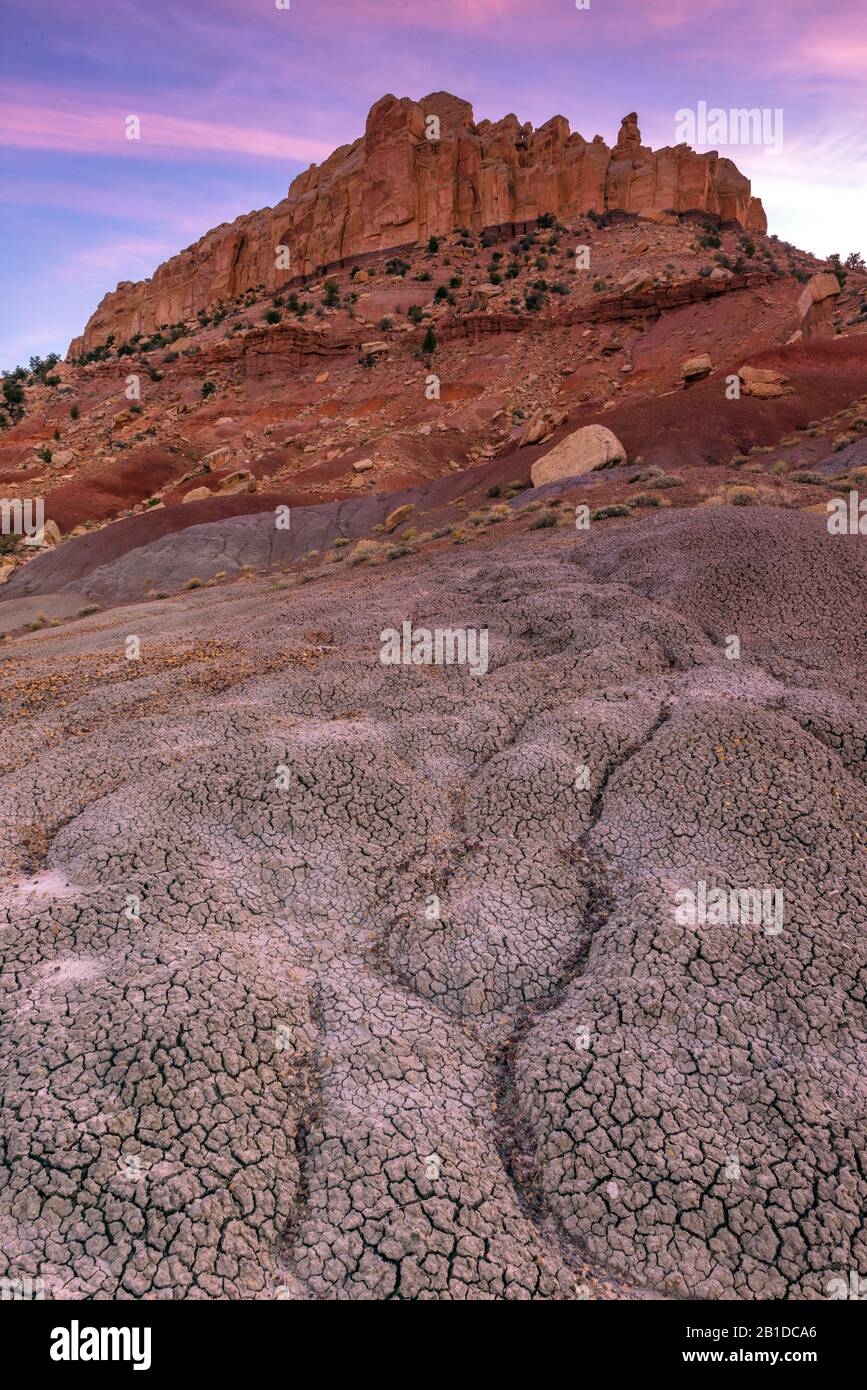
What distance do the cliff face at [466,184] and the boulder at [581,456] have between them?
191 feet

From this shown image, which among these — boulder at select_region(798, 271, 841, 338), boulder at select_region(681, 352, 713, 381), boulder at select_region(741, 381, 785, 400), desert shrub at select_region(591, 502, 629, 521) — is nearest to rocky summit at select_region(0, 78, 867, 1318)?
desert shrub at select_region(591, 502, 629, 521)

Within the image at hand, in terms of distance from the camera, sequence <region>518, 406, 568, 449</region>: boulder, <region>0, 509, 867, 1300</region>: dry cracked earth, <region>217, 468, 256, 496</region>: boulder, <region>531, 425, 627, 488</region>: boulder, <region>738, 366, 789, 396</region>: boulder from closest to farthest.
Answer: <region>0, 509, 867, 1300</region>: dry cracked earth → <region>531, 425, 627, 488</region>: boulder → <region>738, 366, 789, 396</region>: boulder → <region>518, 406, 568, 449</region>: boulder → <region>217, 468, 256, 496</region>: boulder

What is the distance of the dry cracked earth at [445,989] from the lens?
81.2 inches

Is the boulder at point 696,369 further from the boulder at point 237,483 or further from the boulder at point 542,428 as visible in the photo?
the boulder at point 237,483

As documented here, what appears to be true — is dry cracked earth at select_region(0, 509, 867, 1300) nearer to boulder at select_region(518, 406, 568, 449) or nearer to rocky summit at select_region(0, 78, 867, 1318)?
rocky summit at select_region(0, 78, 867, 1318)

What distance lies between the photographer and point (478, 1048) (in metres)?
2.75

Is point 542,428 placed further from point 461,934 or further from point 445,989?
point 445,989

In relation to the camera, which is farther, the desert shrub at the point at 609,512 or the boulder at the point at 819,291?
the boulder at the point at 819,291

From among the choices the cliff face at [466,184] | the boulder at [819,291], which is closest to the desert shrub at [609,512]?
the boulder at [819,291]

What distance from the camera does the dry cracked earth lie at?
2062 millimetres

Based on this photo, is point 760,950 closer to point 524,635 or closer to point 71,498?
point 524,635

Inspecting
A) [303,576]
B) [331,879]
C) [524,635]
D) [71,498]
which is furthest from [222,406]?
[331,879]

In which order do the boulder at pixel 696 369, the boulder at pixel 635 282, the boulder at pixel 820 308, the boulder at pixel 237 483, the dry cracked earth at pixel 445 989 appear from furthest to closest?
1. the boulder at pixel 635 282
2. the boulder at pixel 237 483
3. the boulder at pixel 696 369
4. the boulder at pixel 820 308
5. the dry cracked earth at pixel 445 989

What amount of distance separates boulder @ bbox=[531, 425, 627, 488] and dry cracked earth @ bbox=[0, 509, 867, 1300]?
653 inches
